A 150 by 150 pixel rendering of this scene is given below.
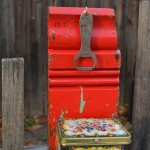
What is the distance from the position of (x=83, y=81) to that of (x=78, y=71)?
0.27 ft

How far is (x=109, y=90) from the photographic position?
2.77 meters

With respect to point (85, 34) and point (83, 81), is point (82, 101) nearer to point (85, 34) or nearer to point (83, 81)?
point (83, 81)

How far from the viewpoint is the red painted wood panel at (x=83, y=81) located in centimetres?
270

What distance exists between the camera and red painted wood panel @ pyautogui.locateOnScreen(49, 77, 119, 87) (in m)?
2.70

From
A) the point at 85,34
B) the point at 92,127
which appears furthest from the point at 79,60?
the point at 92,127

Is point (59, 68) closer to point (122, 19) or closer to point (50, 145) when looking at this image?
point (50, 145)

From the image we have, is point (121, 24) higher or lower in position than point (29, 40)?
higher

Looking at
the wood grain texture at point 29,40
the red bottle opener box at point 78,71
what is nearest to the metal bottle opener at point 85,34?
the red bottle opener box at point 78,71

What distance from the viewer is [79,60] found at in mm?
2717

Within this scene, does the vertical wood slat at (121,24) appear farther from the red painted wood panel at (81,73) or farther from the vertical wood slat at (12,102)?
the vertical wood slat at (12,102)

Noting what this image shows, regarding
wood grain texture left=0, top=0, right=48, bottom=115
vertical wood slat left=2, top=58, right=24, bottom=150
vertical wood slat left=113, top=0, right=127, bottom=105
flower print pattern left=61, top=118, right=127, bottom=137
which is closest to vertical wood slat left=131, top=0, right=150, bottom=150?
flower print pattern left=61, top=118, right=127, bottom=137

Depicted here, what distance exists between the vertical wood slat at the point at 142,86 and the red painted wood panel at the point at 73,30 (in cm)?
46

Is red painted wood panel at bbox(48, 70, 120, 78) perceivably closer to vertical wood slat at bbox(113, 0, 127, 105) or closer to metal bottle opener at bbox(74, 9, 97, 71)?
metal bottle opener at bbox(74, 9, 97, 71)

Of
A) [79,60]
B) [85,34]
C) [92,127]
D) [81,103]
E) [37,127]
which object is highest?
[85,34]
